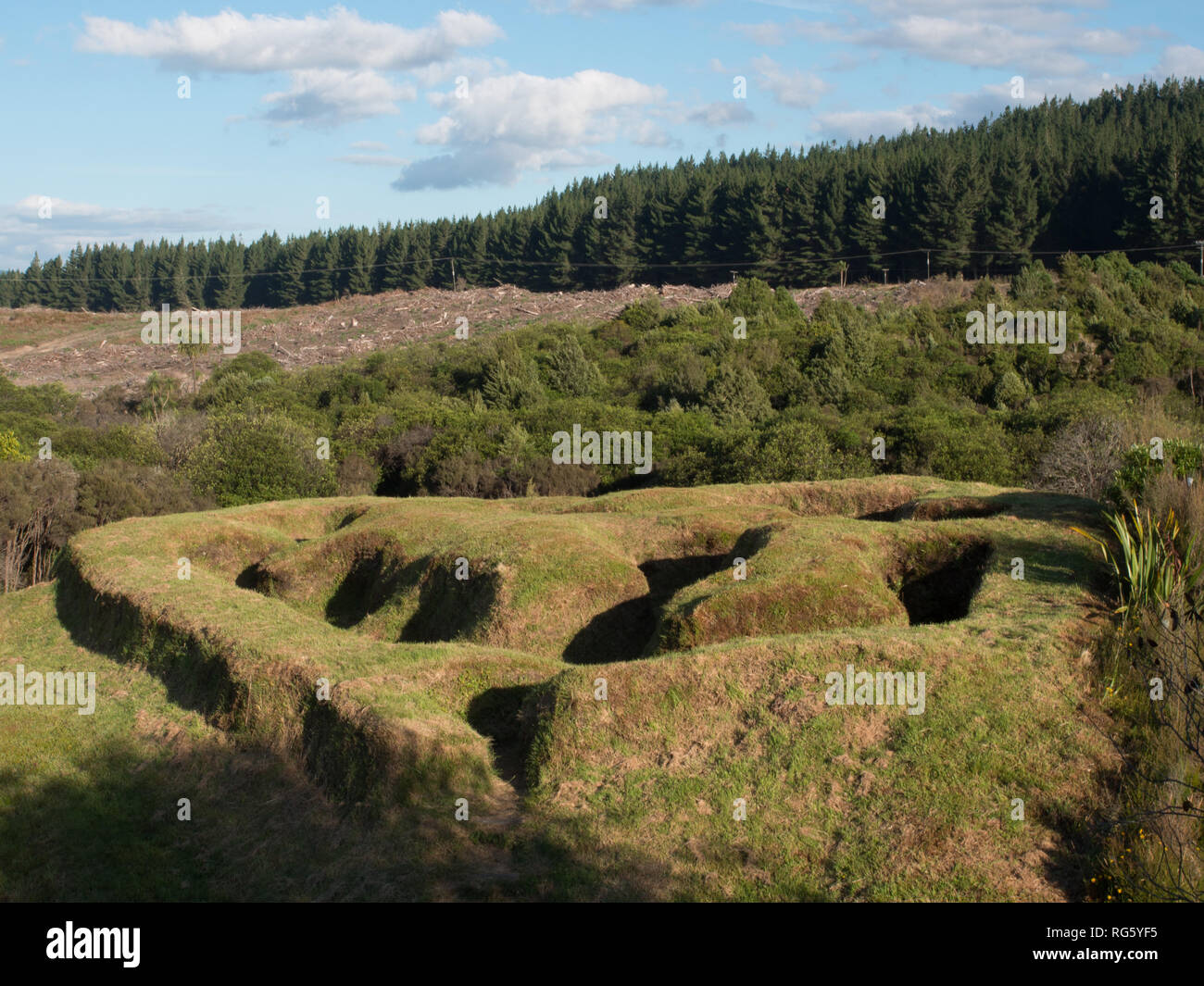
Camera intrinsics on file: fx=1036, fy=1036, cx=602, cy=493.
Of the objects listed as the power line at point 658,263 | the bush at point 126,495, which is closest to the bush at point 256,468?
the bush at point 126,495

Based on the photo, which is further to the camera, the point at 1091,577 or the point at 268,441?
the point at 268,441

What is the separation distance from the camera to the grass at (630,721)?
29.4 feet

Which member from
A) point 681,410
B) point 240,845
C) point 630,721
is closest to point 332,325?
point 681,410

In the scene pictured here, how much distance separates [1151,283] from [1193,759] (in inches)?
2327

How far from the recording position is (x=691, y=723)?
1042cm

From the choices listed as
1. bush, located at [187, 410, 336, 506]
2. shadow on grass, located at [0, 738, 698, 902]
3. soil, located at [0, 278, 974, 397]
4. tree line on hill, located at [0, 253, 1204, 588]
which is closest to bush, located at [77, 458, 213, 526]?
tree line on hill, located at [0, 253, 1204, 588]

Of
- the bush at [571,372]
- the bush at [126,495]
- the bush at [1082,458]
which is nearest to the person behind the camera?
the bush at [1082,458]

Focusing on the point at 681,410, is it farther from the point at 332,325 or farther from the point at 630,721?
the point at 332,325

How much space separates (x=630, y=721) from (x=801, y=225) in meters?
85.3

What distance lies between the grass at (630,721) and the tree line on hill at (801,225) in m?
53.7

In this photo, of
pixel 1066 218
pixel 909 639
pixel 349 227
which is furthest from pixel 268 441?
pixel 349 227

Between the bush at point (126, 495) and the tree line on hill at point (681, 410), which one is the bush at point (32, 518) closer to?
the tree line on hill at point (681, 410)
